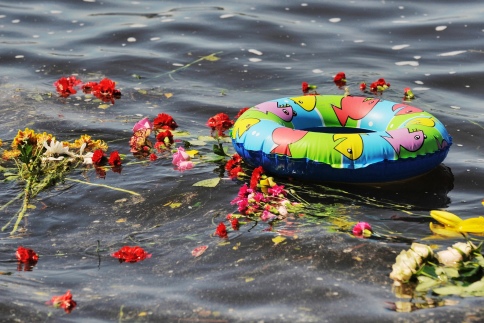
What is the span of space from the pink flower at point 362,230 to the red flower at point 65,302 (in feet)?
A: 5.18

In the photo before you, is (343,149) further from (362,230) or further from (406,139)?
(362,230)

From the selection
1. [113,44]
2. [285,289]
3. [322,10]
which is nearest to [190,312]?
[285,289]

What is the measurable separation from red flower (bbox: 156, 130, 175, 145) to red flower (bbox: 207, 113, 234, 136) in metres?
0.38

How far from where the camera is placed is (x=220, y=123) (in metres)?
6.94

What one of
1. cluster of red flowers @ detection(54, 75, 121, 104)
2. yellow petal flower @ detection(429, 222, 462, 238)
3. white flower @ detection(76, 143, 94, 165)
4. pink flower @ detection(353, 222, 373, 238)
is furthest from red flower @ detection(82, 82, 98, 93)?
yellow petal flower @ detection(429, 222, 462, 238)

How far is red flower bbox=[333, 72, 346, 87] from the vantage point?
8211 mm

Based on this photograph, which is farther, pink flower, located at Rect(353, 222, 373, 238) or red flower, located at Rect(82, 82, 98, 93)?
red flower, located at Rect(82, 82, 98, 93)

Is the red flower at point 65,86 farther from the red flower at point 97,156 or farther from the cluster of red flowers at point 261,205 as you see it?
the cluster of red flowers at point 261,205

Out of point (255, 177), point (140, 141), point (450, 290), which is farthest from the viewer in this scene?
point (140, 141)

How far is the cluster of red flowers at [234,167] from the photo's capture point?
241 inches

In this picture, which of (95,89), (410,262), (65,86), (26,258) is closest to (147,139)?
(95,89)

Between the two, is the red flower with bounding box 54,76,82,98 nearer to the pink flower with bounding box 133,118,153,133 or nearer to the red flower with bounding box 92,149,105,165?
the pink flower with bounding box 133,118,153,133

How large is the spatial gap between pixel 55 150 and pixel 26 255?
1.45 m

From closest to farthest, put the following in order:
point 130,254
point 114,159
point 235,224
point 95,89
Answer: point 130,254 → point 235,224 → point 114,159 → point 95,89
